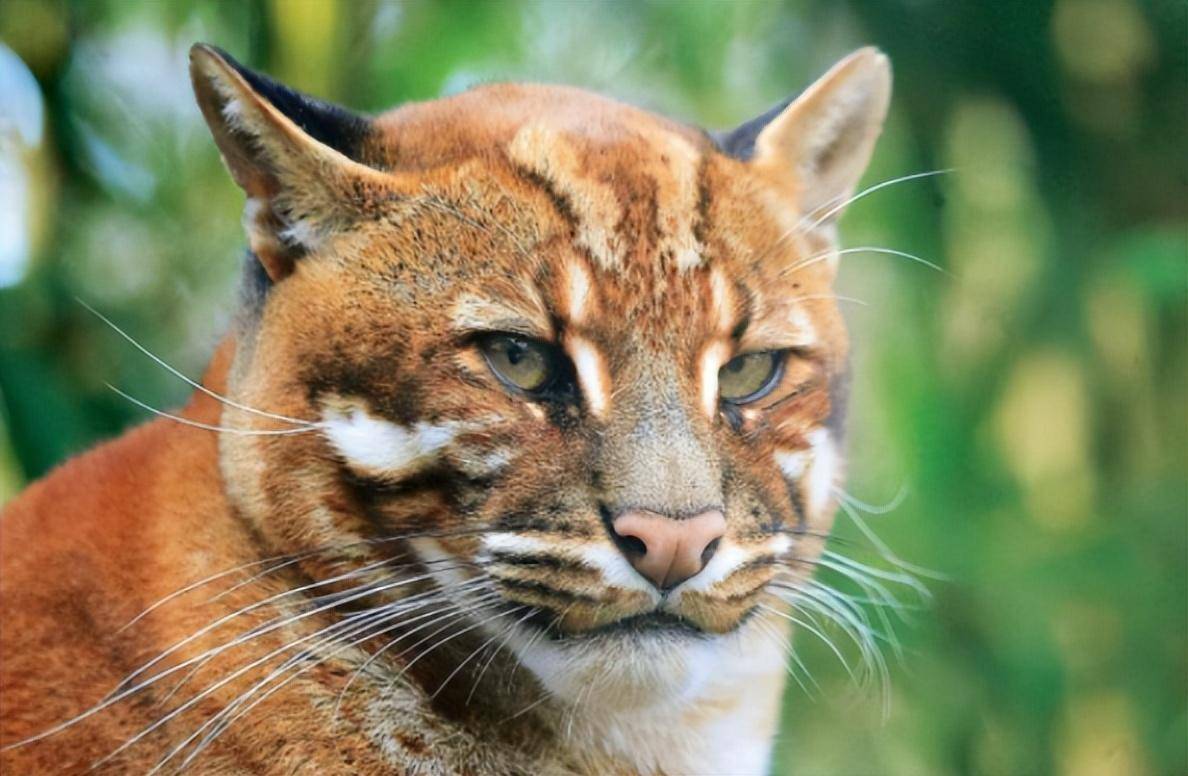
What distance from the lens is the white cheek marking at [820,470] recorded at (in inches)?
60.2

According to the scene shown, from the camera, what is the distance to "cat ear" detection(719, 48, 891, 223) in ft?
5.22

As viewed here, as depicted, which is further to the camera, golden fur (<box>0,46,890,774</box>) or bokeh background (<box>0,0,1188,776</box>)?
bokeh background (<box>0,0,1188,776</box>)

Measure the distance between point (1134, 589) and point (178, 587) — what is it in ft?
4.15

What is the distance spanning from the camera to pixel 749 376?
4.84ft

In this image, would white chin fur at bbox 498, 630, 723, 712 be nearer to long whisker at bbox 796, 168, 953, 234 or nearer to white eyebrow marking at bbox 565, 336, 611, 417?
white eyebrow marking at bbox 565, 336, 611, 417

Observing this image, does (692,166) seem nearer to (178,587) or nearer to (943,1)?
(943,1)

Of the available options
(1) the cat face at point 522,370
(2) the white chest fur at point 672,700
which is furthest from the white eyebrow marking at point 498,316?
(2) the white chest fur at point 672,700

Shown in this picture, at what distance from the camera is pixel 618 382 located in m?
1.36

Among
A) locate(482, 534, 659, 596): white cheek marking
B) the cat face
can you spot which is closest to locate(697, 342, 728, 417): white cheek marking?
the cat face

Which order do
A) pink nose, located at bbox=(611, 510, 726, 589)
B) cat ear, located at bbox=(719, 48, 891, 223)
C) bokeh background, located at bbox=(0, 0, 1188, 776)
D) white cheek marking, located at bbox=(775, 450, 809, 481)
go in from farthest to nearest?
bokeh background, located at bbox=(0, 0, 1188, 776), cat ear, located at bbox=(719, 48, 891, 223), white cheek marking, located at bbox=(775, 450, 809, 481), pink nose, located at bbox=(611, 510, 726, 589)

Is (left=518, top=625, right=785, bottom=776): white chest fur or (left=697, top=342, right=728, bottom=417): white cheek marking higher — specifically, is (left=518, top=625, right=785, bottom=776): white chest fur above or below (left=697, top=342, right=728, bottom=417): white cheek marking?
below

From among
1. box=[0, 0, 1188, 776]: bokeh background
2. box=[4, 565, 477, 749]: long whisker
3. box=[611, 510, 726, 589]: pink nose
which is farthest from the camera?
box=[0, 0, 1188, 776]: bokeh background

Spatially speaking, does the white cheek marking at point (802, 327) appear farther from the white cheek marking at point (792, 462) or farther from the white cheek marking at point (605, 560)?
the white cheek marking at point (605, 560)

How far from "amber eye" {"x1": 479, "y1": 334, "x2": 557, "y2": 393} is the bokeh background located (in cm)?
52
